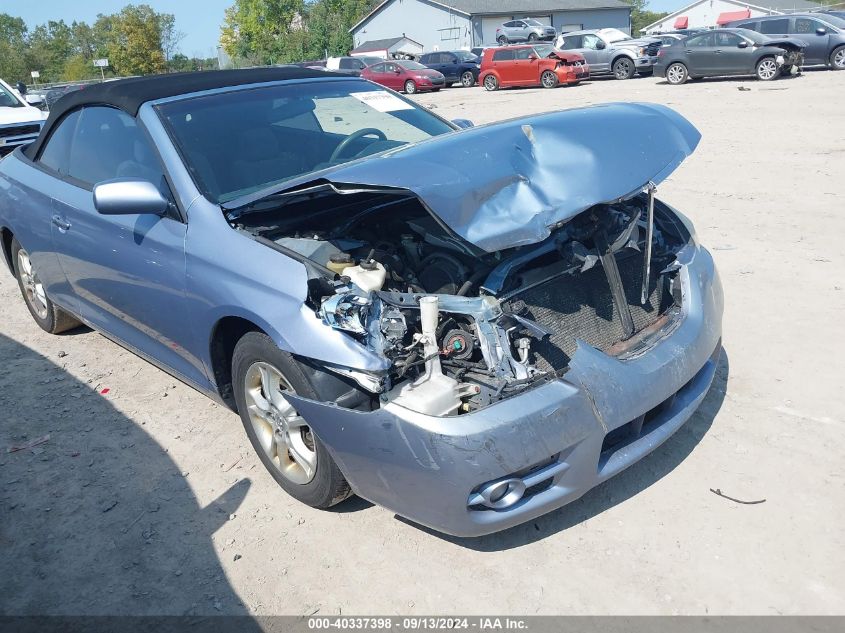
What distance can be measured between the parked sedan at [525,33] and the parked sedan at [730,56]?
71.2ft

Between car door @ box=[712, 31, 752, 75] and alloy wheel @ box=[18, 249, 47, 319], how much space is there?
788 inches

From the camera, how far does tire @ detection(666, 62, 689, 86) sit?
71.2ft

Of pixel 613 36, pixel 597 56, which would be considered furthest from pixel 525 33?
pixel 597 56

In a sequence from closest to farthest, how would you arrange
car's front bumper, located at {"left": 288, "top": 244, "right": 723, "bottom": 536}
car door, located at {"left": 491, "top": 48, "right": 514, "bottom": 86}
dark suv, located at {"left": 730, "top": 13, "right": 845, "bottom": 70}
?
car's front bumper, located at {"left": 288, "top": 244, "right": 723, "bottom": 536}, dark suv, located at {"left": 730, "top": 13, "right": 845, "bottom": 70}, car door, located at {"left": 491, "top": 48, "right": 514, "bottom": 86}

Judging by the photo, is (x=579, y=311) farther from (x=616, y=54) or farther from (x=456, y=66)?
(x=456, y=66)

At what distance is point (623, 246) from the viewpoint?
344 centimetres

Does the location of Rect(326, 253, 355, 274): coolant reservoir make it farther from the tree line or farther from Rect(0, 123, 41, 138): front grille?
the tree line

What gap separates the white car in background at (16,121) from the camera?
9.64 metres

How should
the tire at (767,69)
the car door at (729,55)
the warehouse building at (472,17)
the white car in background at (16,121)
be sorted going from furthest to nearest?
the warehouse building at (472,17) < the car door at (729,55) < the tire at (767,69) < the white car in background at (16,121)

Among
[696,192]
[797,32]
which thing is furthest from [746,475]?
[797,32]

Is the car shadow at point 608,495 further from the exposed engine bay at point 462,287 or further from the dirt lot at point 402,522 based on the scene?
the exposed engine bay at point 462,287

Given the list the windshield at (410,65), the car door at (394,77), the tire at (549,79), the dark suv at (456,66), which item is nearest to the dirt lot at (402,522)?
the tire at (549,79)

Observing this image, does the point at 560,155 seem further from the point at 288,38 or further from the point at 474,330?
the point at 288,38

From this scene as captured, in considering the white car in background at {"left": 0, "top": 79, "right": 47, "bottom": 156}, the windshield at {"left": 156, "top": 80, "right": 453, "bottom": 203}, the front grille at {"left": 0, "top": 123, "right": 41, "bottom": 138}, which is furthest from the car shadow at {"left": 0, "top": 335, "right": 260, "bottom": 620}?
the front grille at {"left": 0, "top": 123, "right": 41, "bottom": 138}
